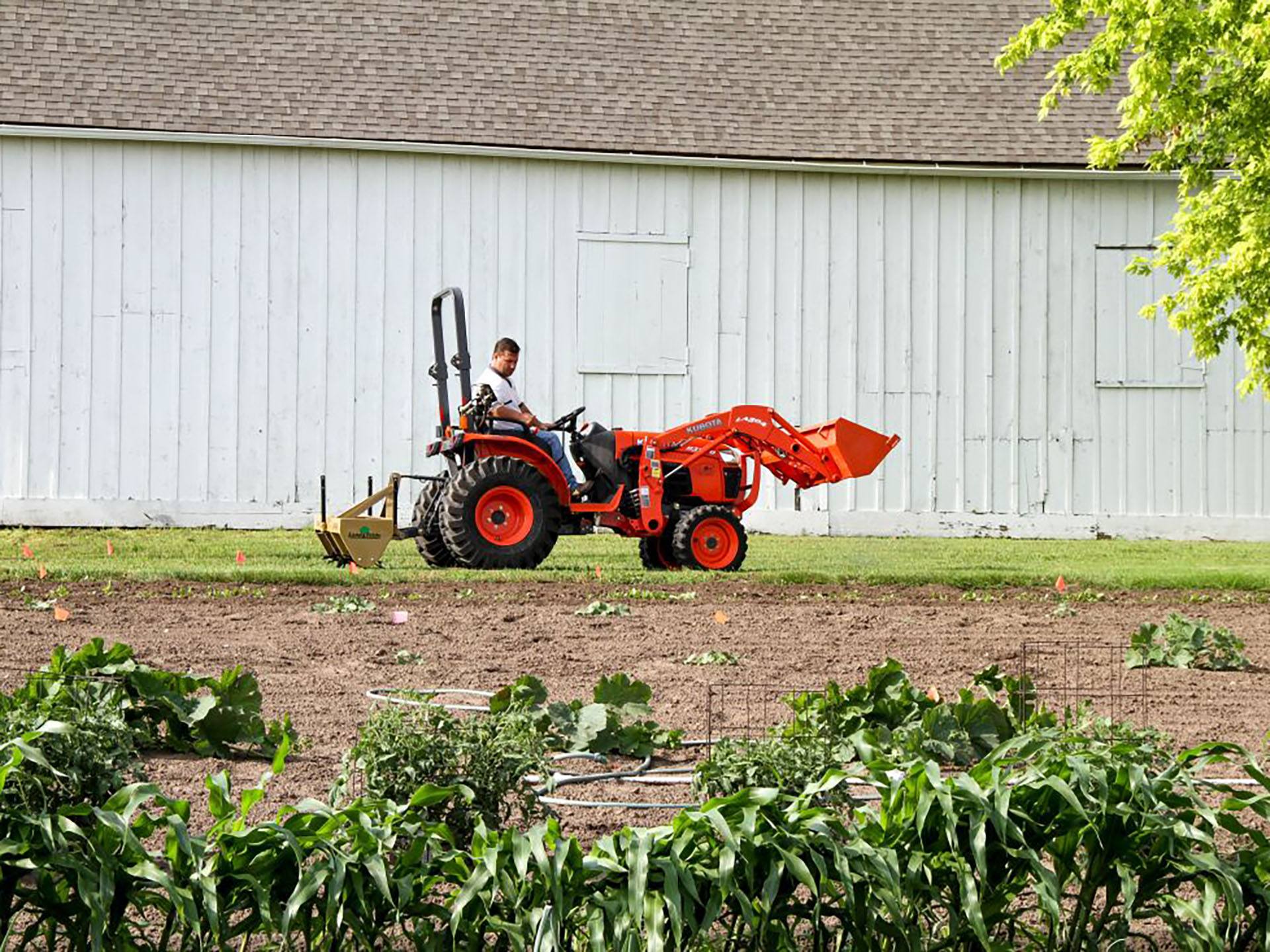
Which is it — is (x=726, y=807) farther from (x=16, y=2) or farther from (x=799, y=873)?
(x=16, y=2)

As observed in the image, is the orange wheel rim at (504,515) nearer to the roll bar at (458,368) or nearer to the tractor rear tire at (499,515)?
the tractor rear tire at (499,515)

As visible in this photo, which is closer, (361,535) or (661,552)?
(361,535)

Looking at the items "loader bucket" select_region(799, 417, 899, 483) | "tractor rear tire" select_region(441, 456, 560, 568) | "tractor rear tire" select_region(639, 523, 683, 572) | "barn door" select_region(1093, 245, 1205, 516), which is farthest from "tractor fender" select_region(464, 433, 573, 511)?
"barn door" select_region(1093, 245, 1205, 516)

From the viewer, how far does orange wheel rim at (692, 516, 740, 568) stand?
13.2 meters

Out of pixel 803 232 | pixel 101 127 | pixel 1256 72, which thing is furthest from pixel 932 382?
pixel 101 127

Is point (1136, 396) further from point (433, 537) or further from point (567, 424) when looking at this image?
point (433, 537)

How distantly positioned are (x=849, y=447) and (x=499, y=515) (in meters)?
2.87

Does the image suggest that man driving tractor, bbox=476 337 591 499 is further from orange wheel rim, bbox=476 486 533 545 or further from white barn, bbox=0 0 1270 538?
white barn, bbox=0 0 1270 538

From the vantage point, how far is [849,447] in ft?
45.1

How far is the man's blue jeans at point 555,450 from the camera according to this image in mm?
13078

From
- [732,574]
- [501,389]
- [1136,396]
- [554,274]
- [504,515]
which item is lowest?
[732,574]

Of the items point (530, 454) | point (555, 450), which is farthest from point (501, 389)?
→ point (555, 450)

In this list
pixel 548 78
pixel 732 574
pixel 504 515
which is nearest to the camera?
pixel 732 574

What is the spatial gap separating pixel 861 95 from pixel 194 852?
59.9ft
